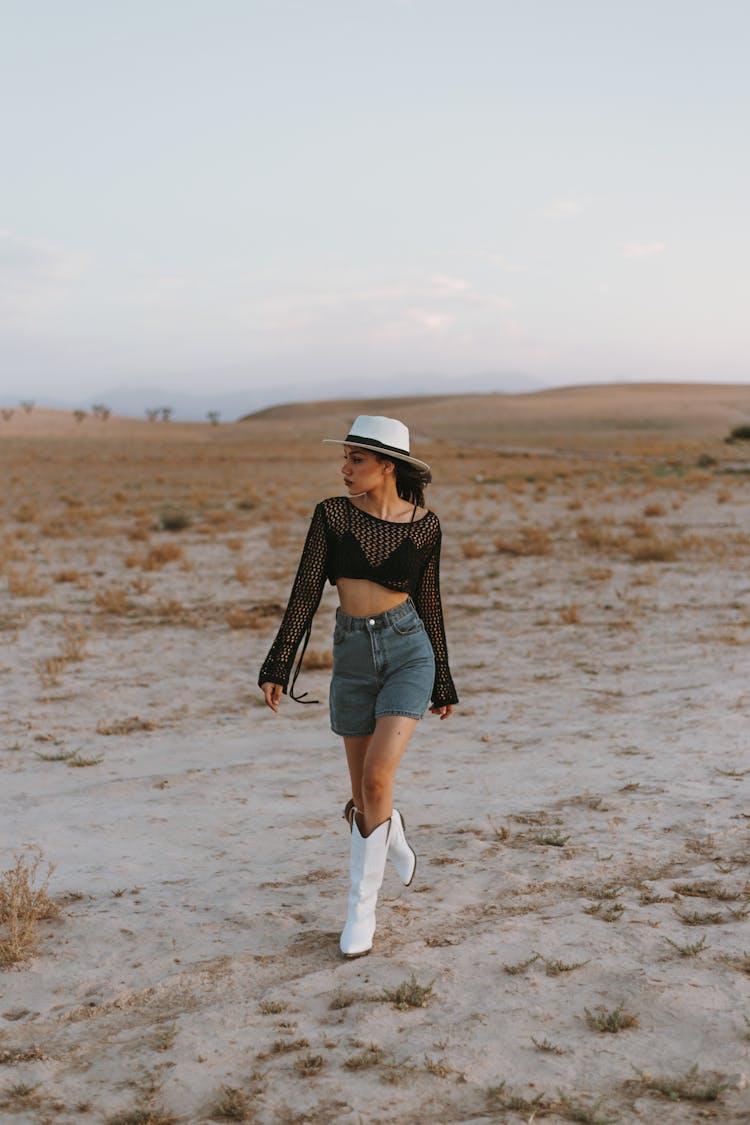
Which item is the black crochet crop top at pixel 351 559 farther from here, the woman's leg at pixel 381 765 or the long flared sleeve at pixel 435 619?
the woman's leg at pixel 381 765

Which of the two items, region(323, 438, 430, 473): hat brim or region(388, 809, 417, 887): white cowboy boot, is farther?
region(388, 809, 417, 887): white cowboy boot

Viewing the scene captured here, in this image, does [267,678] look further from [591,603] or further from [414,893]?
[591,603]

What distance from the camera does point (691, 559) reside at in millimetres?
15641

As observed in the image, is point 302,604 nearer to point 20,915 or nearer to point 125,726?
point 20,915

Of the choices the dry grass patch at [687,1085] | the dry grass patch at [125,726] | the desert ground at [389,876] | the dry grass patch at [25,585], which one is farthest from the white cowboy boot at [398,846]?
the dry grass patch at [25,585]

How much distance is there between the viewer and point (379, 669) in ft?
13.2

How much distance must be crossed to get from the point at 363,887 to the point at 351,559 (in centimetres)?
120

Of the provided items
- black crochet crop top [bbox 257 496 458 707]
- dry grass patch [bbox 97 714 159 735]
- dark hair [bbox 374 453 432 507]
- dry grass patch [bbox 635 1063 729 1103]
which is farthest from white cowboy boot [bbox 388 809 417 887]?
dry grass patch [bbox 97 714 159 735]

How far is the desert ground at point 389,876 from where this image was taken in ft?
10.7

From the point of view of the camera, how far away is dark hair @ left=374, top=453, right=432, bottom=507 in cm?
410

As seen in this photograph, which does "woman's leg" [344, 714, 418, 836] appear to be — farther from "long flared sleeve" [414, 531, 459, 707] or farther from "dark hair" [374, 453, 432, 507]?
"dark hair" [374, 453, 432, 507]

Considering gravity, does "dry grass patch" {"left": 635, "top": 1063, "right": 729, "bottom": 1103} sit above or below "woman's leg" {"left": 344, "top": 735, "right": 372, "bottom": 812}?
below

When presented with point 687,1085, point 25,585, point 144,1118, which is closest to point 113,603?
point 25,585

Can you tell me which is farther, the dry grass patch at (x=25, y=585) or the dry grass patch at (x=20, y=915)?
the dry grass patch at (x=25, y=585)
